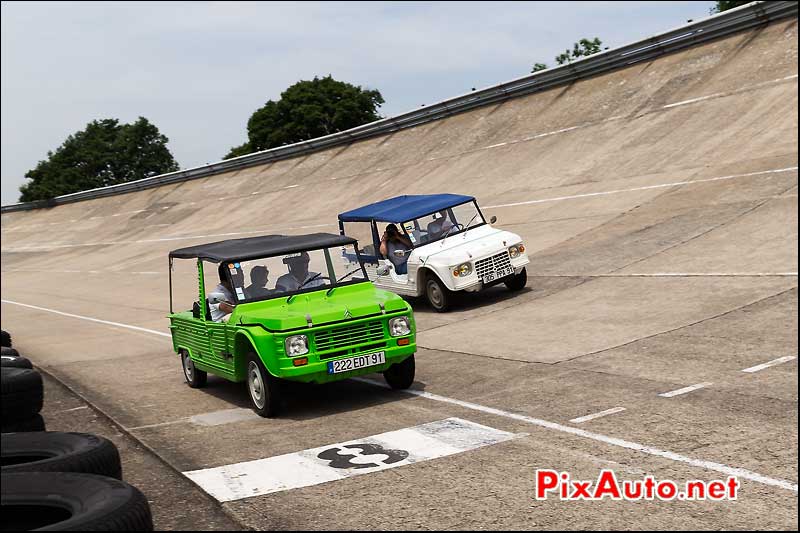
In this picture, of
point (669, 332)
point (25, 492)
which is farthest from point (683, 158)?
point (25, 492)

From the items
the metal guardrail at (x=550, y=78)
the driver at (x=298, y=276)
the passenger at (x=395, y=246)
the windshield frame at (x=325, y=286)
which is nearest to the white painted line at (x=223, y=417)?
the windshield frame at (x=325, y=286)

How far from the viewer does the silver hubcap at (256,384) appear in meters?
9.24

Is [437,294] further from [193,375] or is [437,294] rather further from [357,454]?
[357,454]

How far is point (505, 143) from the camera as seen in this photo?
121ft

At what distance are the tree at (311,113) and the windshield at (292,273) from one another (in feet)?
212

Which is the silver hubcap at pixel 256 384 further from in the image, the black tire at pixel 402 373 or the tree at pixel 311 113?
the tree at pixel 311 113

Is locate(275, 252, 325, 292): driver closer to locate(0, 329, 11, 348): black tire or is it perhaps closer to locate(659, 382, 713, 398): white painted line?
locate(659, 382, 713, 398): white painted line

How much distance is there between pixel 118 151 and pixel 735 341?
45.9m

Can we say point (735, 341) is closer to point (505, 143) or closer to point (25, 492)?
point (25, 492)

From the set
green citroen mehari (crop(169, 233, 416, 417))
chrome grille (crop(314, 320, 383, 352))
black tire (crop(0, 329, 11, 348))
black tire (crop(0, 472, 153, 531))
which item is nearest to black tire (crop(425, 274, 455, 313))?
green citroen mehari (crop(169, 233, 416, 417))

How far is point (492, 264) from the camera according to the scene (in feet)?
50.9

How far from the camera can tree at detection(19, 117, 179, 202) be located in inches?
1800

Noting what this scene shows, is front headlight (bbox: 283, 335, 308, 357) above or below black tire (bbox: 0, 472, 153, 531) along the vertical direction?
above

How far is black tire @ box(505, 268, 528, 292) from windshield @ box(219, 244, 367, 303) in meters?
6.30
